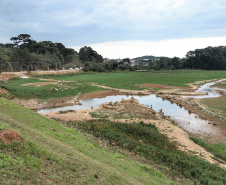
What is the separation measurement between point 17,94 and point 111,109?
22.2m

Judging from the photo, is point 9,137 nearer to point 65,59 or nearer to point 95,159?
point 95,159

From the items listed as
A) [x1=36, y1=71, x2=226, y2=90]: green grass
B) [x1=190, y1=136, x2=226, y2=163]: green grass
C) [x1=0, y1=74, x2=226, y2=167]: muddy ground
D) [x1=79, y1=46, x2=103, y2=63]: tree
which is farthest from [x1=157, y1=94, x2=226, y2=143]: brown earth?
[x1=79, y1=46, x2=103, y2=63]: tree

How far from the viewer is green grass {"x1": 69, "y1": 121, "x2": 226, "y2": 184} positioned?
10.5m

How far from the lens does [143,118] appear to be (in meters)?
21.5

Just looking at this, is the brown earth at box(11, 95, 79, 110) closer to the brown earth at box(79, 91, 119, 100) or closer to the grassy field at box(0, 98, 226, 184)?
the brown earth at box(79, 91, 119, 100)

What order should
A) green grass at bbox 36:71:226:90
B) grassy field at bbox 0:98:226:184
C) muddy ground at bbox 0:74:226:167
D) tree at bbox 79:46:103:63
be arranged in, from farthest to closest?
tree at bbox 79:46:103:63 → green grass at bbox 36:71:226:90 → muddy ground at bbox 0:74:226:167 → grassy field at bbox 0:98:226:184

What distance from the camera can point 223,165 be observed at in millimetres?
11953

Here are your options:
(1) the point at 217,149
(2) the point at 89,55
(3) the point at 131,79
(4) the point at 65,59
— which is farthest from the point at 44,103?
(2) the point at 89,55

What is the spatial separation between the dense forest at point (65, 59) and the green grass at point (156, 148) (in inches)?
2067

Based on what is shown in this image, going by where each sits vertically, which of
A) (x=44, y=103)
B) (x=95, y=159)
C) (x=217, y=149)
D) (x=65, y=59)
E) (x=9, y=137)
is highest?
(x=65, y=59)

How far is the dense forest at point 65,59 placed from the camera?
2911 inches

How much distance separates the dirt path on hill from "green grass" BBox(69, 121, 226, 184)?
1.04 m

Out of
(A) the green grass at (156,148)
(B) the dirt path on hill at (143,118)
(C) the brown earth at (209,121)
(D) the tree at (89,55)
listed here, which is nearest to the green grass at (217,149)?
(B) the dirt path on hill at (143,118)

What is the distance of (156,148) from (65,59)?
103 meters
